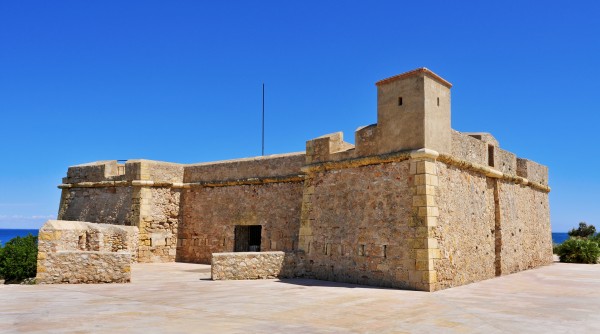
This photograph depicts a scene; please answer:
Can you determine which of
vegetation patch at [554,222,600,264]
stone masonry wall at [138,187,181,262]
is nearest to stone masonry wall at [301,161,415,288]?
stone masonry wall at [138,187,181,262]

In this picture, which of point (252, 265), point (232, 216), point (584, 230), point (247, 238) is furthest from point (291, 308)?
point (584, 230)

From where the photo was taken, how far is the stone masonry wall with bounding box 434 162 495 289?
11.3 metres

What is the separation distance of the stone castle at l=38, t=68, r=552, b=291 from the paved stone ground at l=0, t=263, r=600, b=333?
0.69 m

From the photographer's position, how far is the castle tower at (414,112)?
11273 millimetres

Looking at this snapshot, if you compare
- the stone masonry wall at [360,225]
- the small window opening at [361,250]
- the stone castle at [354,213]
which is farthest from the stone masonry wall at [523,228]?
the small window opening at [361,250]

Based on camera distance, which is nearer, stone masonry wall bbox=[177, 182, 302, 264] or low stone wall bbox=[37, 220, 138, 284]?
low stone wall bbox=[37, 220, 138, 284]

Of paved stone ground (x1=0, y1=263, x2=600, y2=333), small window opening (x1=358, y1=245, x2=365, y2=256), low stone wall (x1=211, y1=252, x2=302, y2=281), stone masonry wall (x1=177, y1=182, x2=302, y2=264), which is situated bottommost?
paved stone ground (x1=0, y1=263, x2=600, y2=333)

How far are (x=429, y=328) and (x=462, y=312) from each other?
61.7 inches

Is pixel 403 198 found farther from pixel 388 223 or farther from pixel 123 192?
pixel 123 192

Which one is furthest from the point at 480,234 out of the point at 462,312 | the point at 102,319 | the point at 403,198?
the point at 102,319

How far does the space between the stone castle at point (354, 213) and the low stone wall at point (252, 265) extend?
3cm

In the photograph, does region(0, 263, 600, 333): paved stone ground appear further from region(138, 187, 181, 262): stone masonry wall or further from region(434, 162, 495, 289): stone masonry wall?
region(138, 187, 181, 262): stone masonry wall

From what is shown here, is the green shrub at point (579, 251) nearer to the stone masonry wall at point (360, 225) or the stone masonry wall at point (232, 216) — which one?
the stone masonry wall at point (232, 216)

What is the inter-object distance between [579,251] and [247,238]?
14.1 metres
